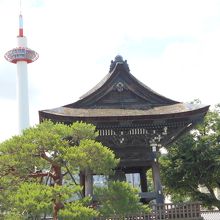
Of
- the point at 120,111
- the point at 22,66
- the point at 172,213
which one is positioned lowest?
the point at 172,213

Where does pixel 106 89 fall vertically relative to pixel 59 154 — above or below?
above

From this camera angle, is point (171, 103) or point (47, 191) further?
point (171, 103)

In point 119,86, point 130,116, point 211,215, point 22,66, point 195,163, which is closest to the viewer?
point 130,116

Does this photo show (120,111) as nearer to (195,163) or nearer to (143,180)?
(143,180)

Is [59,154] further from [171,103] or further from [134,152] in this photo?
[171,103]

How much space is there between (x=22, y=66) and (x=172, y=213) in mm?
53246

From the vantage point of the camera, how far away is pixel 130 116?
14.4m

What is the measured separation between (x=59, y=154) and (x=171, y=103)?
21.7ft

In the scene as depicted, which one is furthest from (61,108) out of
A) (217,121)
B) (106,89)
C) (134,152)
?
(217,121)

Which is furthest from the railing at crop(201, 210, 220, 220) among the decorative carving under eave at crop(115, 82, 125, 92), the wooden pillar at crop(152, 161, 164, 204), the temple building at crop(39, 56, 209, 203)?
the decorative carving under eave at crop(115, 82, 125, 92)

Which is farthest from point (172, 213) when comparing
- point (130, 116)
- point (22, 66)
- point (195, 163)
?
point (22, 66)

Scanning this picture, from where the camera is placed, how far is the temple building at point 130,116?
14.5m

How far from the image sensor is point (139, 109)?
603 inches

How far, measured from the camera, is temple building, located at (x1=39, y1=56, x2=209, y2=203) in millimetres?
14508
